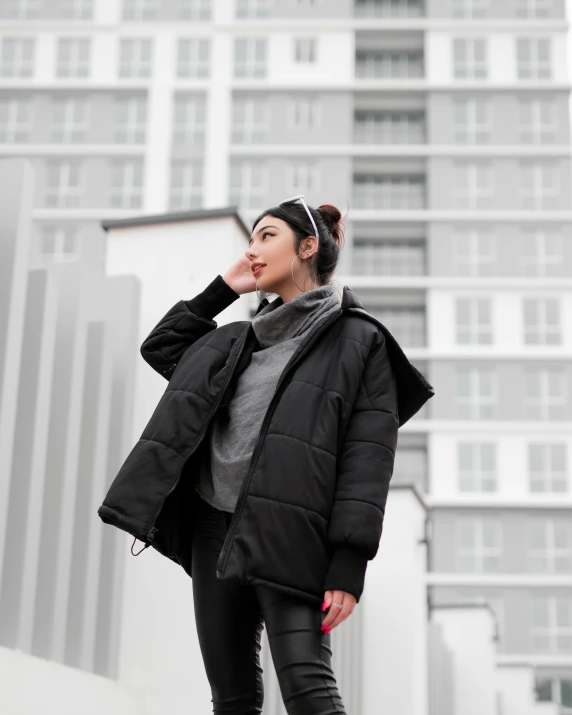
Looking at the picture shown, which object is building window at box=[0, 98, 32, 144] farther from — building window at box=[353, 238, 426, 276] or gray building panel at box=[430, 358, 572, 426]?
gray building panel at box=[430, 358, 572, 426]

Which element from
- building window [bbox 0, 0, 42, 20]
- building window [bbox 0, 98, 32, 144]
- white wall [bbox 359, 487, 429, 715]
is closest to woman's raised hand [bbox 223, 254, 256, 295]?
white wall [bbox 359, 487, 429, 715]

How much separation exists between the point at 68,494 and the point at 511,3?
4162cm

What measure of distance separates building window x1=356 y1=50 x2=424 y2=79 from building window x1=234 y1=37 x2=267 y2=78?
150 inches

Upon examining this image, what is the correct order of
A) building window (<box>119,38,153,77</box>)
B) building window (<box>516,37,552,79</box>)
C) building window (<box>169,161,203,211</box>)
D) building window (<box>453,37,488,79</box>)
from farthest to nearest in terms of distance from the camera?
building window (<box>453,37,488,79</box>)
building window (<box>119,38,153,77</box>)
building window (<box>516,37,552,79</box>)
building window (<box>169,161,203,211</box>)

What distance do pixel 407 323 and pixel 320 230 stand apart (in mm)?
35508

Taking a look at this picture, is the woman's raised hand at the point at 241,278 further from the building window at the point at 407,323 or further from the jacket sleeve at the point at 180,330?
the building window at the point at 407,323

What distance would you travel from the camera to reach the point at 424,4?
4122cm

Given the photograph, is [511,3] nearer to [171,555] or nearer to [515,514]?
[515,514]

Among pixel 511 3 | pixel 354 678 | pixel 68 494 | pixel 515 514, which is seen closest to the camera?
pixel 68 494

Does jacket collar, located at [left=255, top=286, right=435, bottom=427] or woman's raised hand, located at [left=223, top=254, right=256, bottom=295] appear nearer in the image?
jacket collar, located at [left=255, top=286, right=435, bottom=427]

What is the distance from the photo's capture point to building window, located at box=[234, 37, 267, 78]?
3994cm

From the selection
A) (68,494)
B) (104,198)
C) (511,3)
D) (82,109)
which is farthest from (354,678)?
(511,3)

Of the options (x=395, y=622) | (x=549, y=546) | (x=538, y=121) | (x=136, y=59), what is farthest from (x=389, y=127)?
(x=395, y=622)

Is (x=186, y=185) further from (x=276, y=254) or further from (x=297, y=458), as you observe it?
(x=297, y=458)
